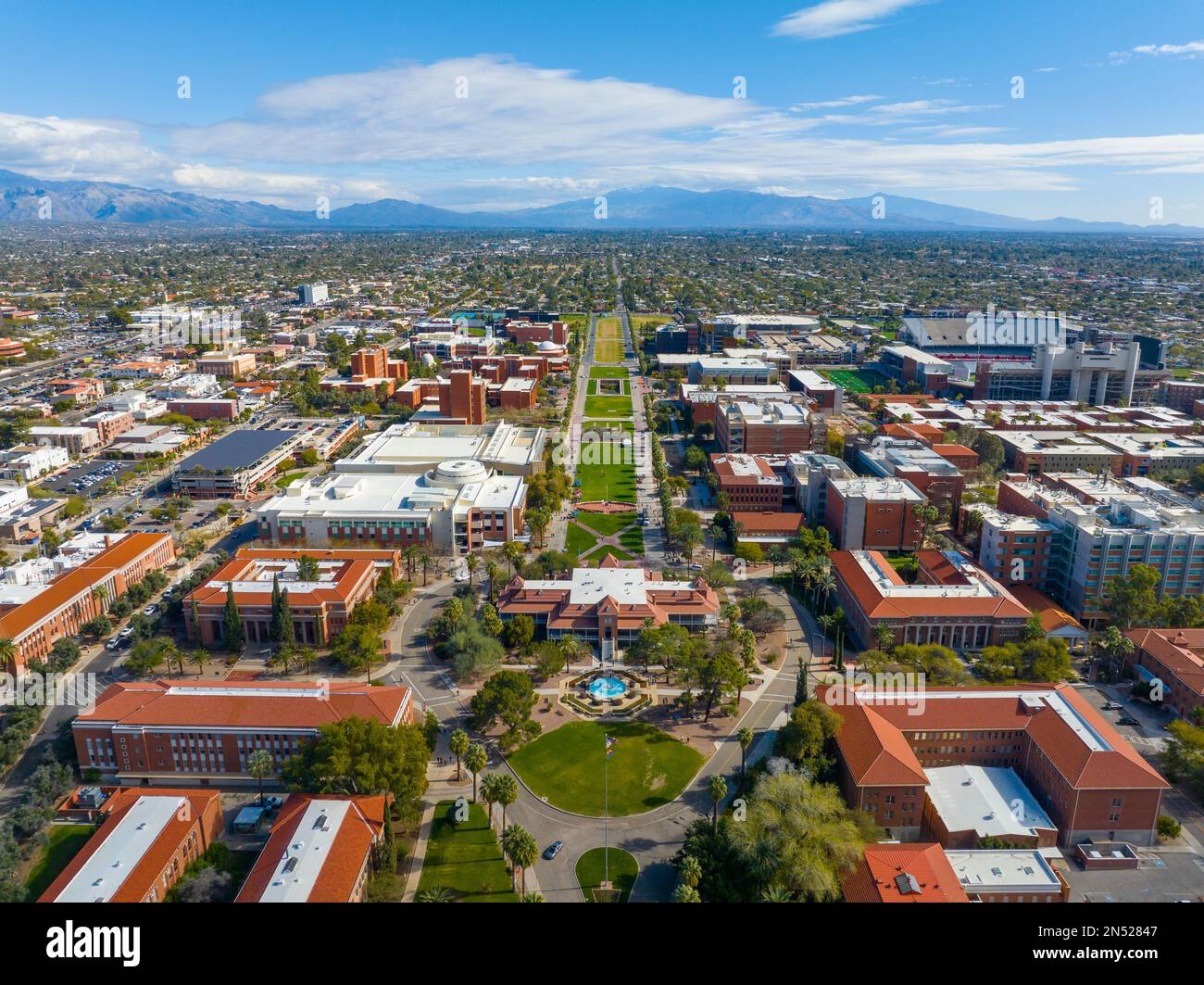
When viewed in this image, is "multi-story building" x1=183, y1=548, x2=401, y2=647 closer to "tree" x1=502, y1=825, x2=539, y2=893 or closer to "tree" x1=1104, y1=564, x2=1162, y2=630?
"tree" x1=502, y1=825, x2=539, y2=893

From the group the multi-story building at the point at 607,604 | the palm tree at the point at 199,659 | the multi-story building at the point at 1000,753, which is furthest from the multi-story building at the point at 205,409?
the multi-story building at the point at 1000,753

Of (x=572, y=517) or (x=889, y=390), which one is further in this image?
(x=889, y=390)

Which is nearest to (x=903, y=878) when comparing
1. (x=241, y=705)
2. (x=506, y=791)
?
(x=506, y=791)

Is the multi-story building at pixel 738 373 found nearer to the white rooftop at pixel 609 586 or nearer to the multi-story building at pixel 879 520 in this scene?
the multi-story building at pixel 879 520
